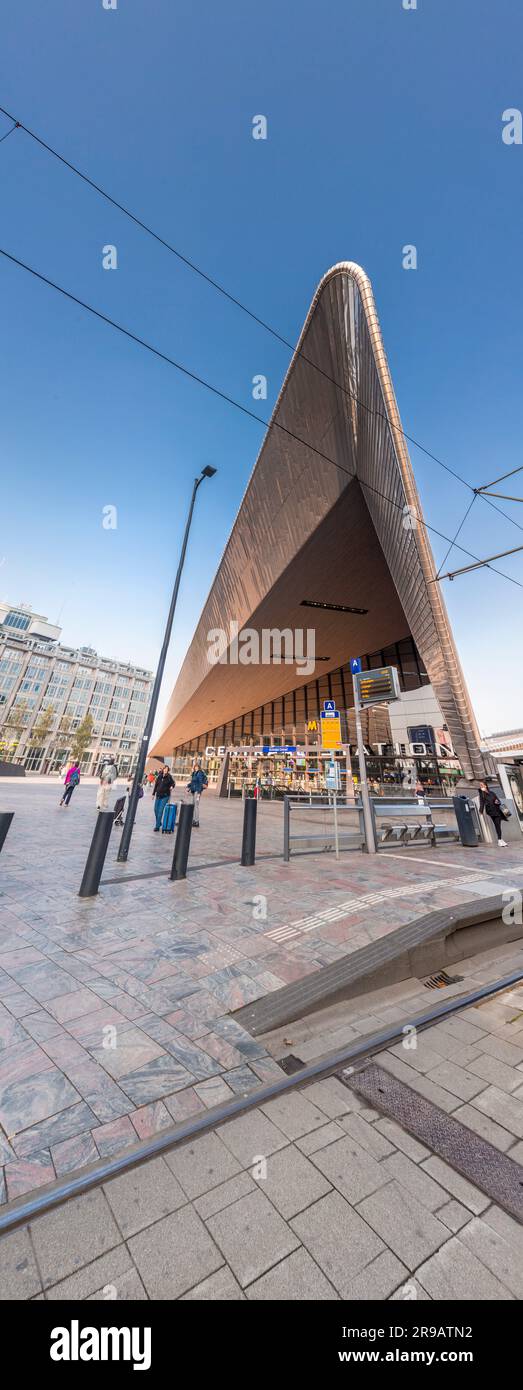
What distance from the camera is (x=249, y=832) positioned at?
6539mm

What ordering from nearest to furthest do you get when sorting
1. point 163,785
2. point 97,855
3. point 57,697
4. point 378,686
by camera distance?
point 97,855, point 378,686, point 163,785, point 57,697

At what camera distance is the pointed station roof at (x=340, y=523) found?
11.7m

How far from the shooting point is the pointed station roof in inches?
461

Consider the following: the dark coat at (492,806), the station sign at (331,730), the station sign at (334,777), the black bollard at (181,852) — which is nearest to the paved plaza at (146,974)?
the black bollard at (181,852)

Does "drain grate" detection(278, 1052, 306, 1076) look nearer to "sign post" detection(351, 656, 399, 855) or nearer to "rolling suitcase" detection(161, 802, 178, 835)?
"sign post" detection(351, 656, 399, 855)

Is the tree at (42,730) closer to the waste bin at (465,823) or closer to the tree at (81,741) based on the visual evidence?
the tree at (81,741)

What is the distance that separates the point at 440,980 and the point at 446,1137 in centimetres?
186

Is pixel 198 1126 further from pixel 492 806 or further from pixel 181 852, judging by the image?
pixel 492 806

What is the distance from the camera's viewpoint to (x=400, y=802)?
10000 millimetres

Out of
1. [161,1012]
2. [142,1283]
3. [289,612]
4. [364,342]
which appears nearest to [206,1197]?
[142,1283]

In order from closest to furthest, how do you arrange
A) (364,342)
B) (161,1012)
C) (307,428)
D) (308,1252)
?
(308,1252) → (161,1012) → (364,342) → (307,428)

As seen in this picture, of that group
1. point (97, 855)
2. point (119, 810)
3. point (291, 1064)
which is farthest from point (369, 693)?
point (291, 1064)
